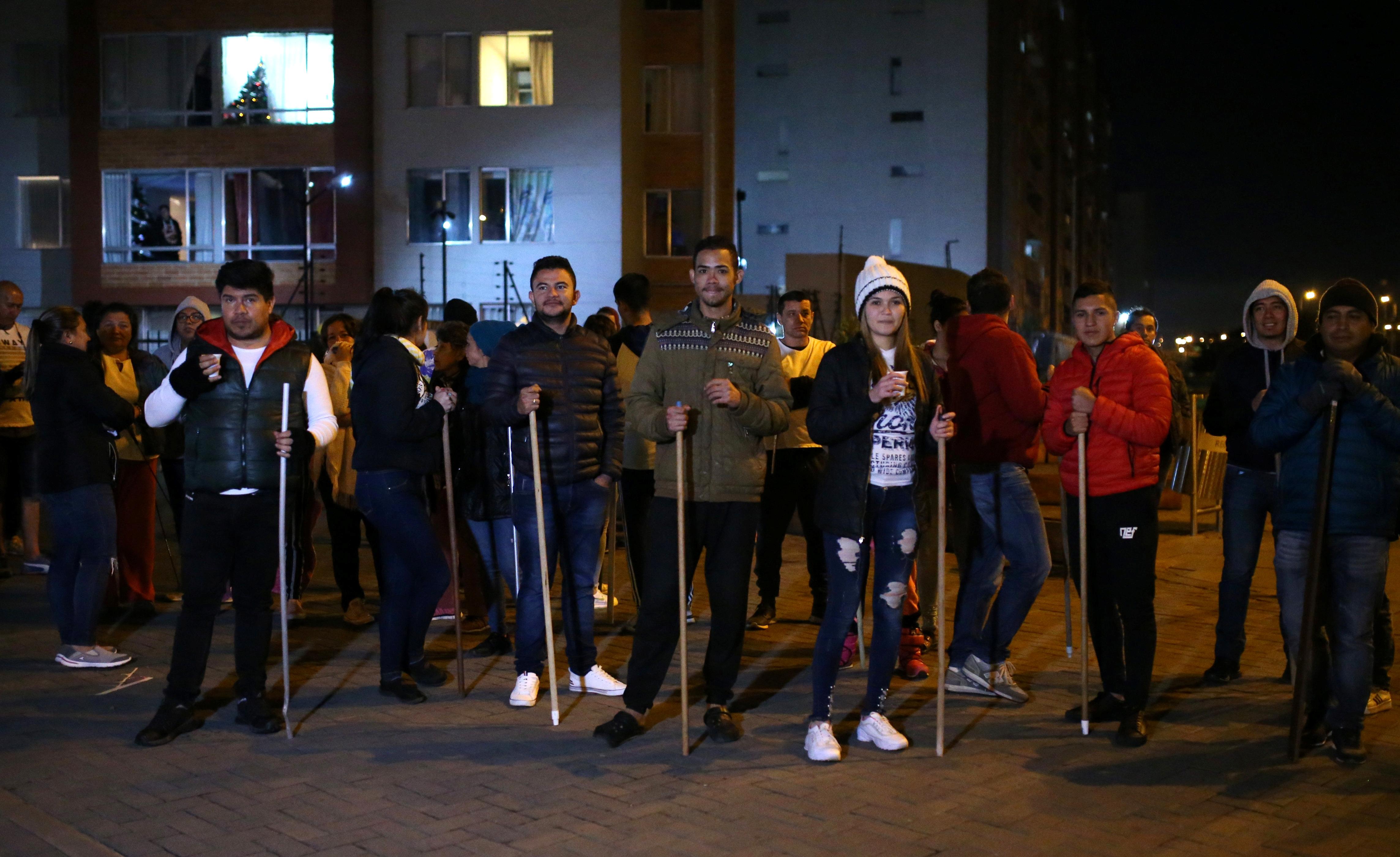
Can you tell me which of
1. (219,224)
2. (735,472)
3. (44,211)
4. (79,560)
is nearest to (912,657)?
(735,472)

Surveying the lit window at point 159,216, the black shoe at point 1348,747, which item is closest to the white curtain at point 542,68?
the lit window at point 159,216

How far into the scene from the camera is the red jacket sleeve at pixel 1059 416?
6.55 meters

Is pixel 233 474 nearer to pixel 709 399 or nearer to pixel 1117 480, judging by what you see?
pixel 709 399

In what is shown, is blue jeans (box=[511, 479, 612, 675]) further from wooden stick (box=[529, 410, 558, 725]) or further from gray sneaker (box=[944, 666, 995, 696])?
gray sneaker (box=[944, 666, 995, 696])

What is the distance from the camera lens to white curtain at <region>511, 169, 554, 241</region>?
3150 centimetres

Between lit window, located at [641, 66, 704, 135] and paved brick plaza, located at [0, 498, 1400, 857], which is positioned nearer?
paved brick plaza, located at [0, 498, 1400, 857]

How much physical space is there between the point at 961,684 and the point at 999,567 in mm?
673

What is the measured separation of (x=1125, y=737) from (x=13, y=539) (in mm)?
10290

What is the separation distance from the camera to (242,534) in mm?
6312

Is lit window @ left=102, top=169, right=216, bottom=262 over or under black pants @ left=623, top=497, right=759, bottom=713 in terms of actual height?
over

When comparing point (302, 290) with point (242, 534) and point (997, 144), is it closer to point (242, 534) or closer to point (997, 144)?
point (242, 534)

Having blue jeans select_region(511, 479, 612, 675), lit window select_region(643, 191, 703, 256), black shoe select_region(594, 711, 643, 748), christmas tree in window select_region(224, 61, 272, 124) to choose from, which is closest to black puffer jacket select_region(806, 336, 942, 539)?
black shoe select_region(594, 711, 643, 748)

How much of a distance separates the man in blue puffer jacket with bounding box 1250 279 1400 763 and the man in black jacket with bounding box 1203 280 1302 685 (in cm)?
118

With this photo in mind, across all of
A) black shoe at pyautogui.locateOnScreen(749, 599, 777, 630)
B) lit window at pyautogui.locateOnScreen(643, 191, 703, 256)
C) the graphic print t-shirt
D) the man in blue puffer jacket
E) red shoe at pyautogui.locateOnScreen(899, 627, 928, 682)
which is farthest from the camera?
lit window at pyautogui.locateOnScreen(643, 191, 703, 256)
